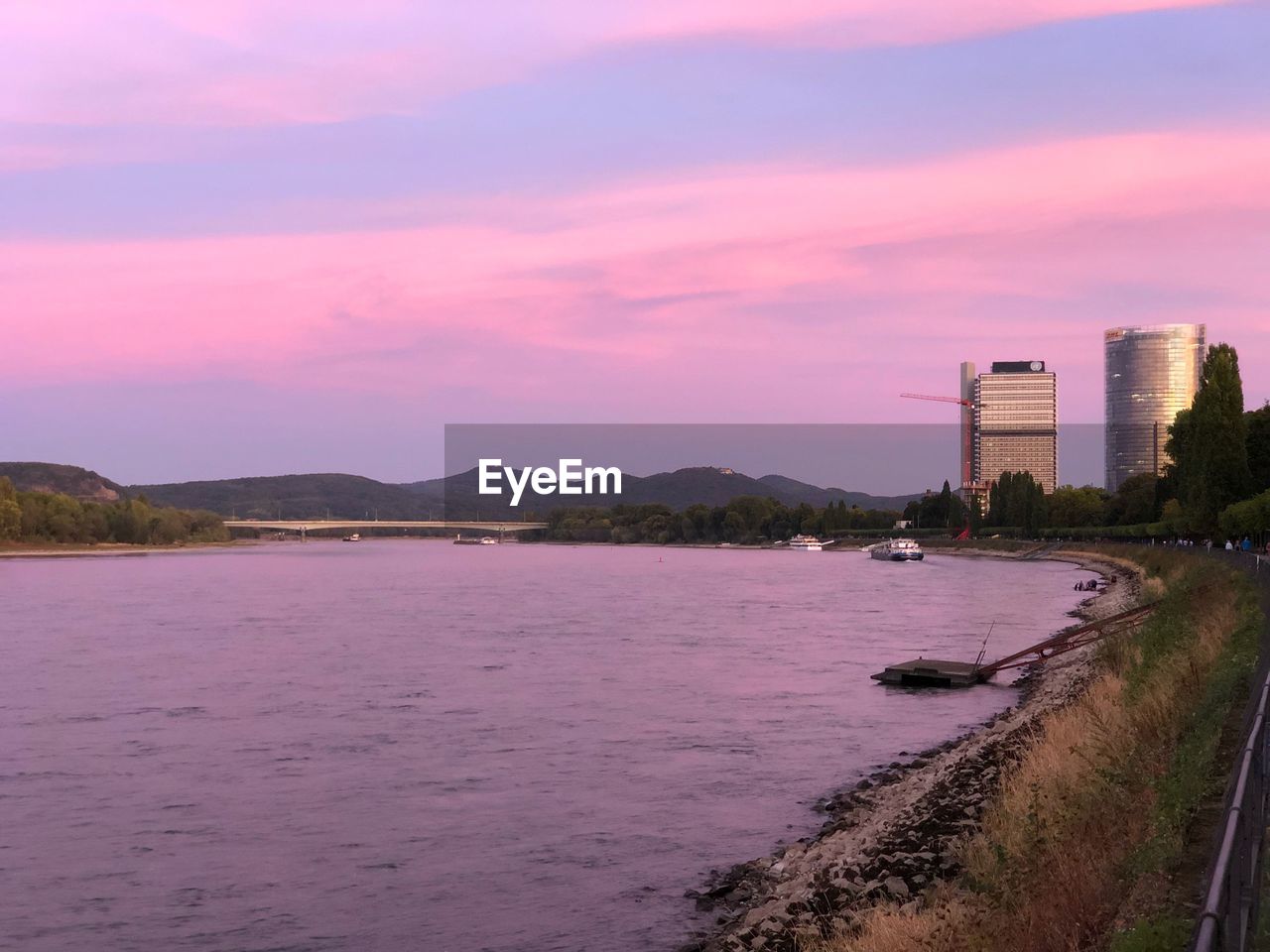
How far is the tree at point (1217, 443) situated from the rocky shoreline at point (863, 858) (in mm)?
73755

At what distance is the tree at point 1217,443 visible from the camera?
307 ft

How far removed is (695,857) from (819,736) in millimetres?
11458

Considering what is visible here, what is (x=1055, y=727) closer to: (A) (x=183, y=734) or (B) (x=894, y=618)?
(A) (x=183, y=734)

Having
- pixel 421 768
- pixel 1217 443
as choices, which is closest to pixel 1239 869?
pixel 421 768

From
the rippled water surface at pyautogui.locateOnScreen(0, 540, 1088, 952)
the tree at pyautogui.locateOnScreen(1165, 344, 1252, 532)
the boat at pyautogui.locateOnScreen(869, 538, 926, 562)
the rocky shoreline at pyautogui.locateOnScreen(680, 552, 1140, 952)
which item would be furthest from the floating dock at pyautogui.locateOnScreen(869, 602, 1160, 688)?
the boat at pyautogui.locateOnScreen(869, 538, 926, 562)

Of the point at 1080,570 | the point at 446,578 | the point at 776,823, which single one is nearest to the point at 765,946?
the point at 776,823

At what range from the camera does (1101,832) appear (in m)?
13.8

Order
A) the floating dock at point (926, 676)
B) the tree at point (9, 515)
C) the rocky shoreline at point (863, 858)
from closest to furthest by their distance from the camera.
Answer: the rocky shoreline at point (863, 858) < the floating dock at point (926, 676) < the tree at point (9, 515)

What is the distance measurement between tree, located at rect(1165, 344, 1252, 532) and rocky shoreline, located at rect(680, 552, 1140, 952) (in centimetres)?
7376

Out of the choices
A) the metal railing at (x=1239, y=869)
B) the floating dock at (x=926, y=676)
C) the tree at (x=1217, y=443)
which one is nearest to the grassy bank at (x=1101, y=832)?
the metal railing at (x=1239, y=869)

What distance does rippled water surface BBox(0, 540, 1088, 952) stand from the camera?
59.6 ft

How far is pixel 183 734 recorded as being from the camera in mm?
32094

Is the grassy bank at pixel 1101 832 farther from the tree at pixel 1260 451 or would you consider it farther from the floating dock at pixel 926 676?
A: the tree at pixel 1260 451

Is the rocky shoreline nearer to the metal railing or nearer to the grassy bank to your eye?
the grassy bank
